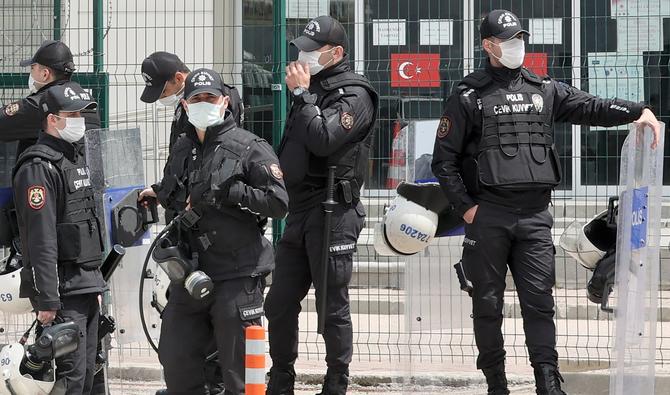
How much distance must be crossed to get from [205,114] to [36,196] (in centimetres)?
104

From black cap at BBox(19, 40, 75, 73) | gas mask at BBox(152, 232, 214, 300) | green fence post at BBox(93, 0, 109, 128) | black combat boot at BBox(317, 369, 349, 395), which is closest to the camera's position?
gas mask at BBox(152, 232, 214, 300)

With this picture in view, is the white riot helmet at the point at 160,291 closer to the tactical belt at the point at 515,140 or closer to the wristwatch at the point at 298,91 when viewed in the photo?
the wristwatch at the point at 298,91

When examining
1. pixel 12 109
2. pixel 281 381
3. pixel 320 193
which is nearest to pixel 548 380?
pixel 281 381

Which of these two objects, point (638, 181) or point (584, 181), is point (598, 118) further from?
point (584, 181)

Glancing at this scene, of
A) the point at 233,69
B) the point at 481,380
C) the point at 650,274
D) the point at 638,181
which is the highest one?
the point at 233,69

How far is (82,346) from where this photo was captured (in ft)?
22.4

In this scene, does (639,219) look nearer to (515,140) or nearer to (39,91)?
(515,140)

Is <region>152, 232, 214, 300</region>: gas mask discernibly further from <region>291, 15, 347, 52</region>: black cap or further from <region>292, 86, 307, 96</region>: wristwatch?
<region>291, 15, 347, 52</region>: black cap

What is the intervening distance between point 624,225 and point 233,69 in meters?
3.96

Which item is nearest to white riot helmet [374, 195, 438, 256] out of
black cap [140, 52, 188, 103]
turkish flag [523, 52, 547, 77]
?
black cap [140, 52, 188, 103]

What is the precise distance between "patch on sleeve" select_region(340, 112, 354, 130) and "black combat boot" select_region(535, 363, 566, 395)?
1.70 meters

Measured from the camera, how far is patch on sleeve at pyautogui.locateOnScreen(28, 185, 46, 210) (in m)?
6.63

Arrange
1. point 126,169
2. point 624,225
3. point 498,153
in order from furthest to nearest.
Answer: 1. point 126,169
2. point 498,153
3. point 624,225

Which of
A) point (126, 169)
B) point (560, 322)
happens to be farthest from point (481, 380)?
point (126, 169)
